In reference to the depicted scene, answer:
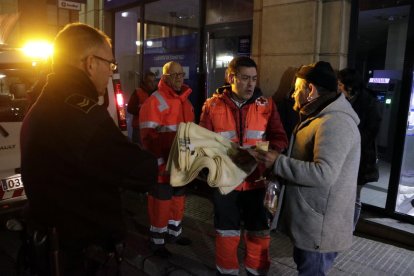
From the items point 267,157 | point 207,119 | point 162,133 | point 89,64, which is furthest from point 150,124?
point 89,64

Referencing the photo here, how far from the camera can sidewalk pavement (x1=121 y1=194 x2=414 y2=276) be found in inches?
155

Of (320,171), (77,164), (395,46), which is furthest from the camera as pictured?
(395,46)

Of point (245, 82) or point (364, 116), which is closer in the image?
point (245, 82)

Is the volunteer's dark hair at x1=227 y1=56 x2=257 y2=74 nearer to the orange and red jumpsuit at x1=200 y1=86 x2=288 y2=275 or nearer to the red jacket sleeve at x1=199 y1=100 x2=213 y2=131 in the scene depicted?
the orange and red jumpsuit at x1=200 y1=86 x2=288 y2=275

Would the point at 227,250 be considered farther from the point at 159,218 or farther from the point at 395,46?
the point at 395,46

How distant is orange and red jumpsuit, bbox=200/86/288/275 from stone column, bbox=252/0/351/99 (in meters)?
2.26

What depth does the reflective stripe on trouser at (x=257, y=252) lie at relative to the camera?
3.33 metres

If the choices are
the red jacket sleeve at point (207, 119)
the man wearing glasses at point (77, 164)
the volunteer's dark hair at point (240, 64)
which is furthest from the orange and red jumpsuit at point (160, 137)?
the man wearing glasses at point (77, 164)

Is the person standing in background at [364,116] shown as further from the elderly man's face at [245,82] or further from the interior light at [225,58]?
the interior light at [225,58]

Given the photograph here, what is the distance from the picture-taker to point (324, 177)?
2.27 m

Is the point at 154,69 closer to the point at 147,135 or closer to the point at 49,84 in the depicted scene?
the point at 147,135

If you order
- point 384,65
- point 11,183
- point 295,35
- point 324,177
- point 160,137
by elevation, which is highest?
point 295,35

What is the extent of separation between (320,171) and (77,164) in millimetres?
1359

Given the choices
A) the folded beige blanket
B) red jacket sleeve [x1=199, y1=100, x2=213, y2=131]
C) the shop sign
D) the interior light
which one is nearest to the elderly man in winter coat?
the folded beige blanket
